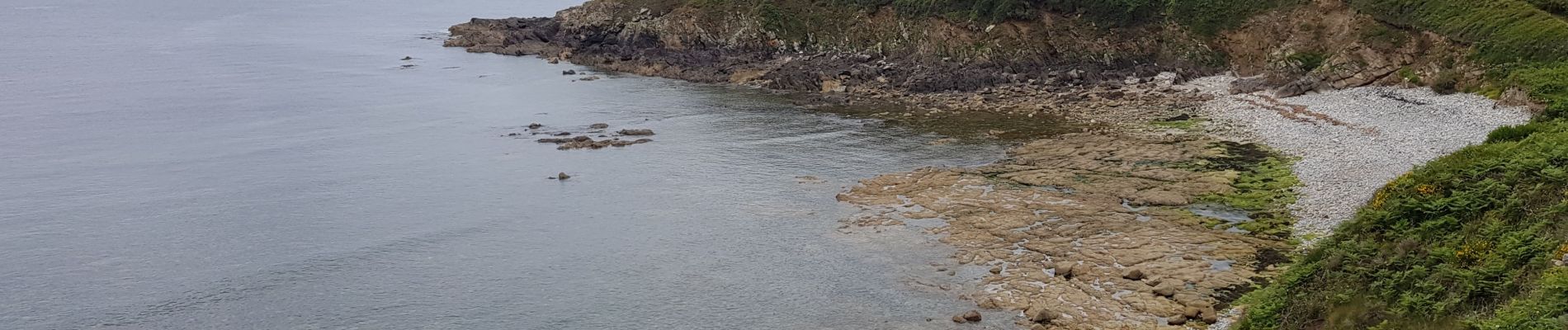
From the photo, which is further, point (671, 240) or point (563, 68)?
point (563, 68)

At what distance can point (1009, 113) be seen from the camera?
198ft

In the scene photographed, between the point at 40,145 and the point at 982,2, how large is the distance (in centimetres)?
5426

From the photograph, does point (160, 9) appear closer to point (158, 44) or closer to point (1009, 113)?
point (158, 44)

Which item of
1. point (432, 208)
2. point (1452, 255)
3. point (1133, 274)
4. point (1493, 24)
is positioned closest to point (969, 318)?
point (1133, 274)

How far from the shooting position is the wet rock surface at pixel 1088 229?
2862 cm

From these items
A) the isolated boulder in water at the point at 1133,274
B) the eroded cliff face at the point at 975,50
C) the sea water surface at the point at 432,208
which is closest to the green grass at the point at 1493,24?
the eroded cliff face at the point at 975,50

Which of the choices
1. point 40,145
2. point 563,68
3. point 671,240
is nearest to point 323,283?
point 671,240

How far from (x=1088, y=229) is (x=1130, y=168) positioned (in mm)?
9767

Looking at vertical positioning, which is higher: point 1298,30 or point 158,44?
point 1298,30

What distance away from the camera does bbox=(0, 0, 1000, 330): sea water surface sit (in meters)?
31.1

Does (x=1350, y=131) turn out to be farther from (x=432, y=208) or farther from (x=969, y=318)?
(x=432, y=208)

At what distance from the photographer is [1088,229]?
35.5 m

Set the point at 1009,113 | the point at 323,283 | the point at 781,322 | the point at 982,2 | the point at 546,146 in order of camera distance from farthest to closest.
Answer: the point at 982,2, the point at 1009,113, the point at 546,146, the point at 323,283, the point at 781,322

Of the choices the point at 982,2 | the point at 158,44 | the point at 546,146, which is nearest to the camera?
the point at 546,146
